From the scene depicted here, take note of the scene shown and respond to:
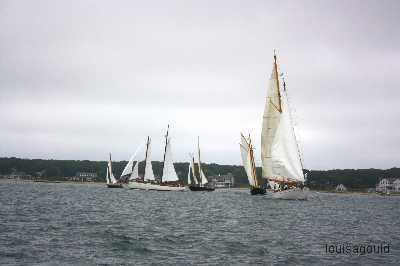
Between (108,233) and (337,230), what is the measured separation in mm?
17920

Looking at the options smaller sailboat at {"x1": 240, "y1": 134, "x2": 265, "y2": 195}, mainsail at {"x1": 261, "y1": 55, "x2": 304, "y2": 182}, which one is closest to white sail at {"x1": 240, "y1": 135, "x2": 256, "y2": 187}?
smaller sailboat at {"x1": 240, "y1": 134, "x2": 265, "y2": 195}

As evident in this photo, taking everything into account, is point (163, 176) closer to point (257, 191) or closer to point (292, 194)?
point (257, 191)

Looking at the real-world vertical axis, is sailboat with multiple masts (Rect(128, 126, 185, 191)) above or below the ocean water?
above

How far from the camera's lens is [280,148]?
72.4 meters

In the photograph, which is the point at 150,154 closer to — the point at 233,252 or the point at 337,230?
the point at 337,230

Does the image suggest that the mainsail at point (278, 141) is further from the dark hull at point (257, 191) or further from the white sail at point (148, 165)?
the white sail at point (148, 165)

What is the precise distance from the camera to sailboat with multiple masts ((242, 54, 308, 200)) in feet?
236

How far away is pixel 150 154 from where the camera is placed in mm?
118062

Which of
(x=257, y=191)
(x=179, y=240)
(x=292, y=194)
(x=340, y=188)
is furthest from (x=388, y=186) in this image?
(x=179, y=240)

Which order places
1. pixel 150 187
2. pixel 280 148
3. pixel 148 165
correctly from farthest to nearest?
1. pixel 150 187
2. pixel 148 165
3. pixel 280 148

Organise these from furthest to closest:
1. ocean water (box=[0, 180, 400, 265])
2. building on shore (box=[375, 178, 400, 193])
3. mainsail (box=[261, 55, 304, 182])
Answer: building on shore (box=[375, 178, 400, 193]), mainsail (box=[261, 55, 304, 182]), ocean water (box=[0, 180, 400, 265])

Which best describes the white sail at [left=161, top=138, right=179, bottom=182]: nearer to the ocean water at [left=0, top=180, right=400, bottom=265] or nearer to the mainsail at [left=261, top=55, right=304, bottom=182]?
the mainsail at [left=261, top=55, right=304, bottom=182]

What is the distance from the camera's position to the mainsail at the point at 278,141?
72000 mm

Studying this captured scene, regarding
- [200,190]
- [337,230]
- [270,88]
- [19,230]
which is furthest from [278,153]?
[200,190]
